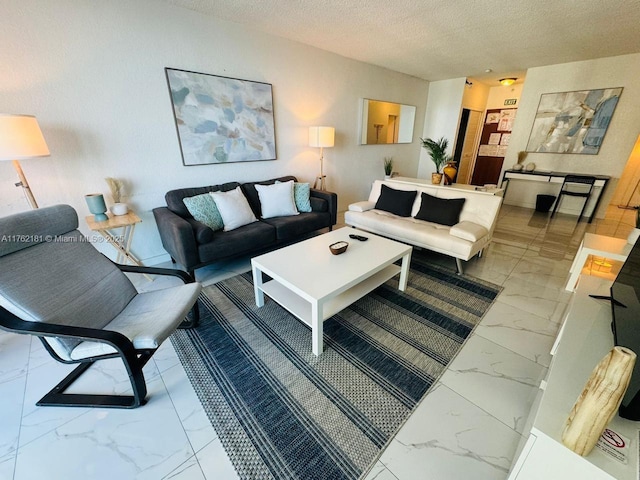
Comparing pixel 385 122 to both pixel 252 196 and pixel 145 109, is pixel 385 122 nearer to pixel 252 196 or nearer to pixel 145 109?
pixel 252 196

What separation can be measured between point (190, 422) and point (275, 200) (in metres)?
2.31

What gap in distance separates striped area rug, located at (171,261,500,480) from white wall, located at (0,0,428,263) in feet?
4.74

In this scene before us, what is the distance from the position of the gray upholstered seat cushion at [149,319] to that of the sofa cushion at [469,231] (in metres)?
2.34

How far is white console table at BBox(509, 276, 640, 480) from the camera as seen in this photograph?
730mm

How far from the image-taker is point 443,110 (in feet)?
18.2

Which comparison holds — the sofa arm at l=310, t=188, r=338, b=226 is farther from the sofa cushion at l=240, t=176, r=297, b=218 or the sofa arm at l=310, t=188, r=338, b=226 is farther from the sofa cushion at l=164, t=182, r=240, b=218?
the sofa cushion at l=164, t=182, r=240, b=218

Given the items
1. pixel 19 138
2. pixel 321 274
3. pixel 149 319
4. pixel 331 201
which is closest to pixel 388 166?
pixel 331 201

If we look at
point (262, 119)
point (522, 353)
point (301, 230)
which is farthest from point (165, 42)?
point (522, 353)

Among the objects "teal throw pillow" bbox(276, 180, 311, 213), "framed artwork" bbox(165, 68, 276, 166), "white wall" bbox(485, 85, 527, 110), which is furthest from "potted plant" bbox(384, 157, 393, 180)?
"white wall" bbox(485, 85, 527, 110)

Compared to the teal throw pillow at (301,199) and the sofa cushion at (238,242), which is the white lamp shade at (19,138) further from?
the teal throw pillow at (301,199)

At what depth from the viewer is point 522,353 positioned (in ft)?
5.52

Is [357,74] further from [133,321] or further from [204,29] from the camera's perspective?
[133,321]

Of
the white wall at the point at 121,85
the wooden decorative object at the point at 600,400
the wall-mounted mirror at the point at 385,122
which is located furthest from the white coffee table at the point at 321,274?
the wall-mounted mirror at the point at 385,122

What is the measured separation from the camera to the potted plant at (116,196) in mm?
2389
